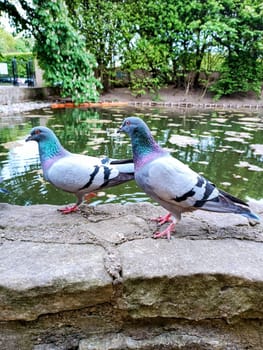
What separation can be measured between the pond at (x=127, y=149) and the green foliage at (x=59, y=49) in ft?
3.13

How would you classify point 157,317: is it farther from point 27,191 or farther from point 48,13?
point 48,13

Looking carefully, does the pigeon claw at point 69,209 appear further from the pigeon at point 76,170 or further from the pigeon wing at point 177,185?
the pigeon wing at point 177,185

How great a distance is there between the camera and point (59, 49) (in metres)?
2.65

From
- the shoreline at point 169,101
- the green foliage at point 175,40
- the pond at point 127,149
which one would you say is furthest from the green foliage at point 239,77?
the pond at point 127,149

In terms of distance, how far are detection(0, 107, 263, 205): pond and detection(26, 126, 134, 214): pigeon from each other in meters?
0.86

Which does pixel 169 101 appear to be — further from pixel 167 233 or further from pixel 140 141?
pixel 167 233

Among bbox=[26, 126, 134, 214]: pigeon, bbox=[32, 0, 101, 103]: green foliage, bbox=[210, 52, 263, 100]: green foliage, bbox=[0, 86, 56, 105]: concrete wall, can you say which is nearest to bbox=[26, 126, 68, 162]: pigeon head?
bbox=[26, 126, 134, 214]: pigeon

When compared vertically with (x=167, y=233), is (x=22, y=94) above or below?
above

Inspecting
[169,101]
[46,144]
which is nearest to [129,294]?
[46,144]

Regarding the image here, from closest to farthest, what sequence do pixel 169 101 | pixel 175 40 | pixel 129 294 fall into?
pixel 129 294 < pixel 169 101 < pixel 175 40

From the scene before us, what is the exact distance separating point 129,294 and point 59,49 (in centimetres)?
233

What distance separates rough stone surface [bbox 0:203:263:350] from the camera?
39.6 inches

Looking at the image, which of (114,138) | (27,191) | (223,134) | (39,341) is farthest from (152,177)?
(223,134)

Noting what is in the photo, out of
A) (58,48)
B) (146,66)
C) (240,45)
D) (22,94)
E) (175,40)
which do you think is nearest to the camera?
(58,48)
